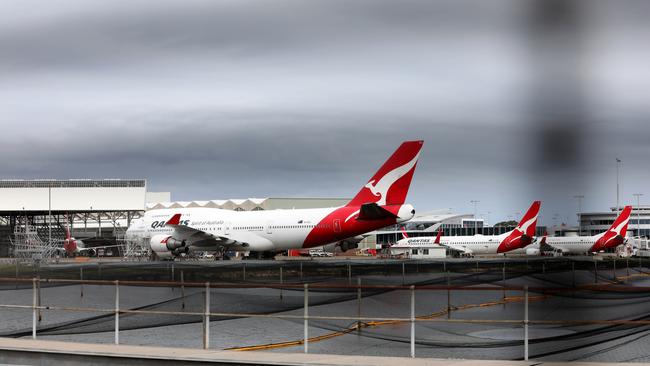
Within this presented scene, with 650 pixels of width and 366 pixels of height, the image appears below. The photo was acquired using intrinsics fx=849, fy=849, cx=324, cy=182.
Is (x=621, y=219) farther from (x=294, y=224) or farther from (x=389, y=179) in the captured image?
(x=294, y=224)

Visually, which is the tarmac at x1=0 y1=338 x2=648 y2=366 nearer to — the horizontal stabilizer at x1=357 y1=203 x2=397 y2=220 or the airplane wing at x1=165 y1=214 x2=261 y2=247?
the horizontal stabilizer at x1=357 y1=203 x2=397 y2=220

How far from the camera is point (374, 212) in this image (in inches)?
2131

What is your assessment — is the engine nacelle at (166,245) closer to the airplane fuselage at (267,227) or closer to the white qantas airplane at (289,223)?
the white qantas airplane at (289,223)

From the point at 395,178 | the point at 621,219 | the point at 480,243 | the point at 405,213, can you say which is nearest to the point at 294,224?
the point at 395,178

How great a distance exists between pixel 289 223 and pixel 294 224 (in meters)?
0.53

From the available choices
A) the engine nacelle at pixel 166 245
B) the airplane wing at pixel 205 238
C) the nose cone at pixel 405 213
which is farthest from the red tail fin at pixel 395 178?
the engine nacelle at pixel 166 245

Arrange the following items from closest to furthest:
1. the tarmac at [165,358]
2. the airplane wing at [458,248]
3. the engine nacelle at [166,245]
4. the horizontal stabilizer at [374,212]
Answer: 1. the tarmac at [165,358]
2. the horizontal stabilizer at [374,212]
3. the engine nacelle at [166,245]
4. the airplane wing at [458,248]

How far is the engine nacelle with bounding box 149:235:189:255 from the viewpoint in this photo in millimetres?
63250

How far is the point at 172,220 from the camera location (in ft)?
219

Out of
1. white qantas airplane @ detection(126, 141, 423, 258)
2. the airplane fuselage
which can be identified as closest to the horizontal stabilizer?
white qantas airplane @ detection(126, 141, 423, 258)

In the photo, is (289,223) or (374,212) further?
Answer: (289,223)

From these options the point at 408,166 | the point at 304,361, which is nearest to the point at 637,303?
the point at 304,361

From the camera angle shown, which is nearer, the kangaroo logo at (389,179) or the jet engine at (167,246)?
the kangaroo logo at (389,179)

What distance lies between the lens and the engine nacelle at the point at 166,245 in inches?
2490
